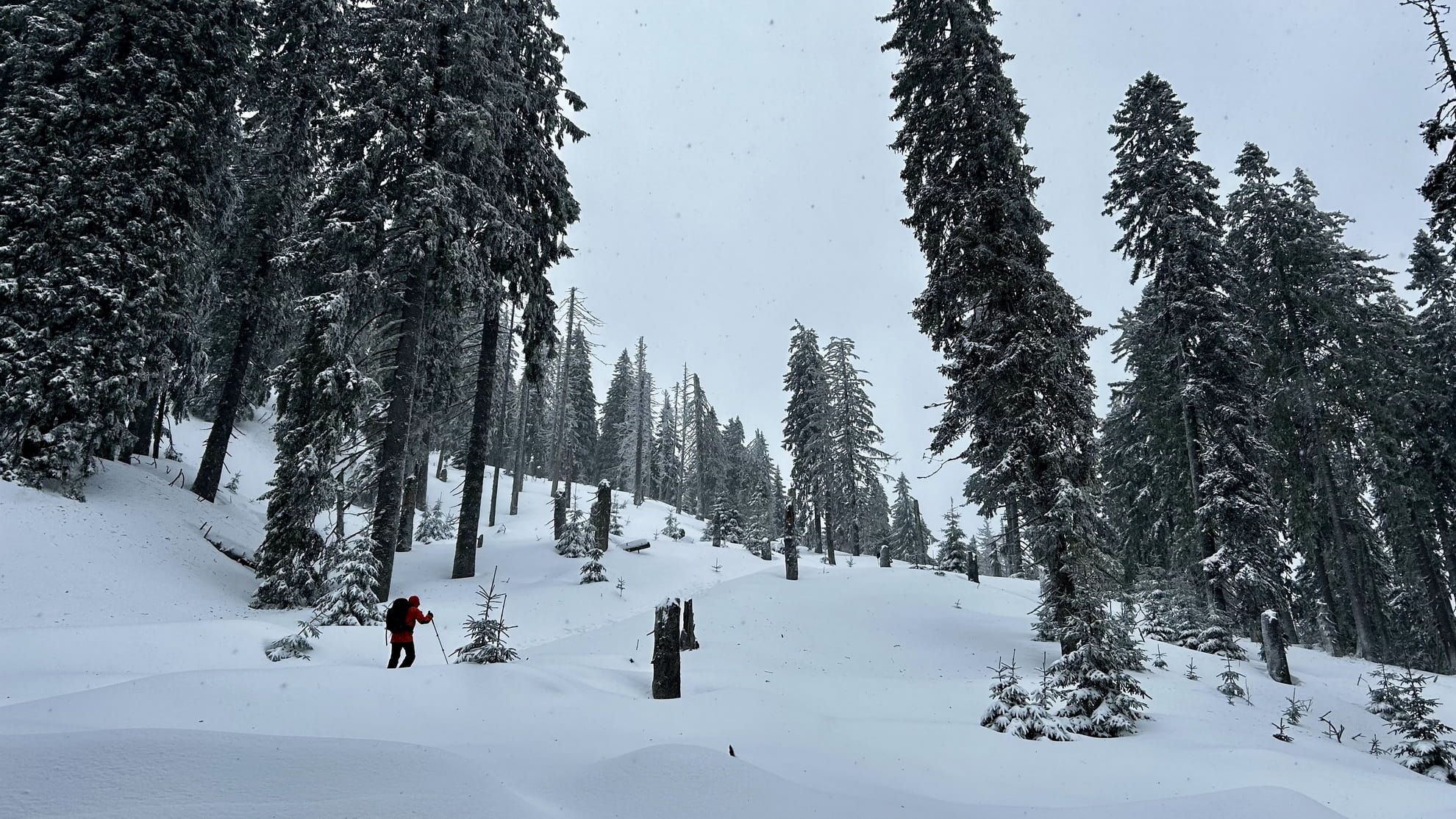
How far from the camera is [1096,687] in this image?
876 cm

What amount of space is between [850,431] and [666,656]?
32849mm

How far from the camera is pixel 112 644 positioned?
767cm

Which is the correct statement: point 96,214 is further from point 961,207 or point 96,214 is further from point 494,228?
point 961,207

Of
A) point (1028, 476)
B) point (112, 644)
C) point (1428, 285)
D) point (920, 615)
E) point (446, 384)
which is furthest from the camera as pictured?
point (1428, 285)

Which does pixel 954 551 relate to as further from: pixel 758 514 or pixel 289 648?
pixel 289 648

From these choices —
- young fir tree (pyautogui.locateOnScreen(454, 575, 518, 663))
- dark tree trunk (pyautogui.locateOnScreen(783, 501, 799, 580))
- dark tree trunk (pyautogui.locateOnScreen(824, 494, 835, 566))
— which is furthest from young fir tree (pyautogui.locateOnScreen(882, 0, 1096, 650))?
dark tree trunk (pyautogui.locateOnScreen(824, 494, 835, 566))

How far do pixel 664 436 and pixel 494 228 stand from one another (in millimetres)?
50747

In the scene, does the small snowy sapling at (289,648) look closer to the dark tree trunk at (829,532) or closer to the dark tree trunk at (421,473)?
the dark tree trunk at (421,473)

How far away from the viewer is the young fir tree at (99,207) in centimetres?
1145

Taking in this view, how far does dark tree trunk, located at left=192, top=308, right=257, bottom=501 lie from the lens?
1614 cm

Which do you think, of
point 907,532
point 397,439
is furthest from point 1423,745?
point 907,532

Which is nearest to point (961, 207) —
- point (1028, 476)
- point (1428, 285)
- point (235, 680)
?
point (1028, 476)

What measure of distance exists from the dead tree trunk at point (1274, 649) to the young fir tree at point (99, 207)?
84.7ft

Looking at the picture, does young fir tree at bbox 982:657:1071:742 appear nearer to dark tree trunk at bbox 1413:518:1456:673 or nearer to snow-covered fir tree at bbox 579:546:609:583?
snow-covered fir tree at bbox 579:546:609:583
